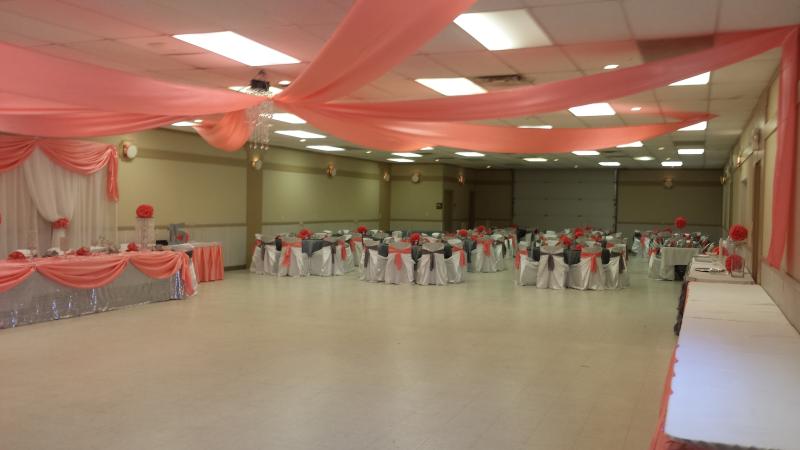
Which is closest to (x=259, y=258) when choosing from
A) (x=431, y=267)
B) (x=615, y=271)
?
(x=431, y=267)

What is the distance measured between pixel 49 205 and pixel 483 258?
30.0 ft

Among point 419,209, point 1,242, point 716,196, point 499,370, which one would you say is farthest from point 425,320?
point 716,196

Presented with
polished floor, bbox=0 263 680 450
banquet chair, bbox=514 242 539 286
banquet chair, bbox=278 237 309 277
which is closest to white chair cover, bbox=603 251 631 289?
banquet chair, bbox=514 242 539 286

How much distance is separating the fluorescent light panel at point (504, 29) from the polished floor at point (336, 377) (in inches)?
118

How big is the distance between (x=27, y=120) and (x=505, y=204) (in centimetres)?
2368

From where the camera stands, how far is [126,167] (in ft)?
41.8

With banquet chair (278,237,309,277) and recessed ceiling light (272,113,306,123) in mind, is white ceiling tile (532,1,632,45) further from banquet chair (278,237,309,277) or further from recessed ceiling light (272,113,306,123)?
banquet chair (278,237,309,277)

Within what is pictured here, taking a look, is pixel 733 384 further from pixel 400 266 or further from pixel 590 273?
pixel 400 266

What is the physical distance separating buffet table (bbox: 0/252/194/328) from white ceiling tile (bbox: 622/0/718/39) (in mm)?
7295

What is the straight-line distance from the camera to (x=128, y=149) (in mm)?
12531

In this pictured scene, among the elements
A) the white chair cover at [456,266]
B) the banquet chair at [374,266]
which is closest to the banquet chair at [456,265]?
the white chair cover at [456,266]

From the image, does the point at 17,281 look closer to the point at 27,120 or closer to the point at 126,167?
the point at 27,120

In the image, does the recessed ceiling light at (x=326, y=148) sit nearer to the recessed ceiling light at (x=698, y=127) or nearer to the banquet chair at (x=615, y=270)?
the banquet chair at (x=615, y=270)

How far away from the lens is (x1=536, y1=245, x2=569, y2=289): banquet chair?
41.4 ft
